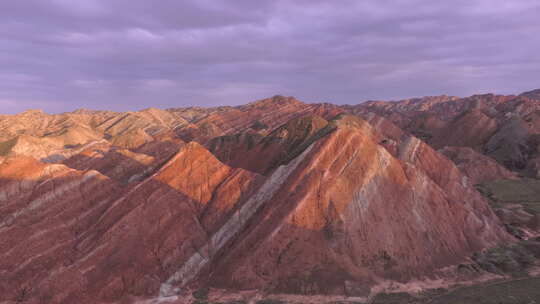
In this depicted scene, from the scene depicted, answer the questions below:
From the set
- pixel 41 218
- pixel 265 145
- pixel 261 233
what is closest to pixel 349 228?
pixel 261 233

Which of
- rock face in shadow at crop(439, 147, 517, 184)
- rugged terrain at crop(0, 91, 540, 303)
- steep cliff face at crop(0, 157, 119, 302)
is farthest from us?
rock face in shadow at crop(439, 147, 517, 184)

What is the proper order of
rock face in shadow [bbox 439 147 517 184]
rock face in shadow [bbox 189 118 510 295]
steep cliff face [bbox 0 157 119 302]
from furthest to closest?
rock face in shadow [bbox 439 147 517 184], rock face in shadow [bbox 189 118 510 295], steep cliff face [bbox 0 157 119 302]

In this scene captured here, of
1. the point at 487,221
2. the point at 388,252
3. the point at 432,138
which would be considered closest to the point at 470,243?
the point at 487,221

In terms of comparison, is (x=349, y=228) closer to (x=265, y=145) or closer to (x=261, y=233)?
(x=261, y=233)

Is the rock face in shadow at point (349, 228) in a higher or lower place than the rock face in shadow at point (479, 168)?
higher

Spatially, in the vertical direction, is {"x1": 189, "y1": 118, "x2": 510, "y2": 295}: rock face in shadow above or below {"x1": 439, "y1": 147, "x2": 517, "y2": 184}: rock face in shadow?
above

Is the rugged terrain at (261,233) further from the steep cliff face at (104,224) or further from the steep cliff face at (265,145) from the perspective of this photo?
the steep cliff face at (265,145)

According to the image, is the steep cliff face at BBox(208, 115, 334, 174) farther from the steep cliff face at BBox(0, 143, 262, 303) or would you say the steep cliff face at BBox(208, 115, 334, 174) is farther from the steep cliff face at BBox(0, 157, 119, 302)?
the steep cliff face at BBox(0, 157, 119, 302)

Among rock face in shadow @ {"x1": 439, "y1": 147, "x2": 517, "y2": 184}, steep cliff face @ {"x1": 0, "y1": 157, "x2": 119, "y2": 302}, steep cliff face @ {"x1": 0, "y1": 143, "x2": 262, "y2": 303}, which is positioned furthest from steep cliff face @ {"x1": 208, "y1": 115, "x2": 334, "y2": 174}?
rock face in shadow @ {"x1": 439, "y1": 147, "x2": 517, "y2": 184}

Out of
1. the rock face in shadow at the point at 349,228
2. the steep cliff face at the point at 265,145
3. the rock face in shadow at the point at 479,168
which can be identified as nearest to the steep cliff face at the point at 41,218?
the rock face in shadow at the point at 349,228

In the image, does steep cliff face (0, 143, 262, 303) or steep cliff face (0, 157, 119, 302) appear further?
steep cliff face (0, 143, 262, 303)

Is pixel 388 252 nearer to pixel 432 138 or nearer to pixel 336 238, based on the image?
pixel 336 238
